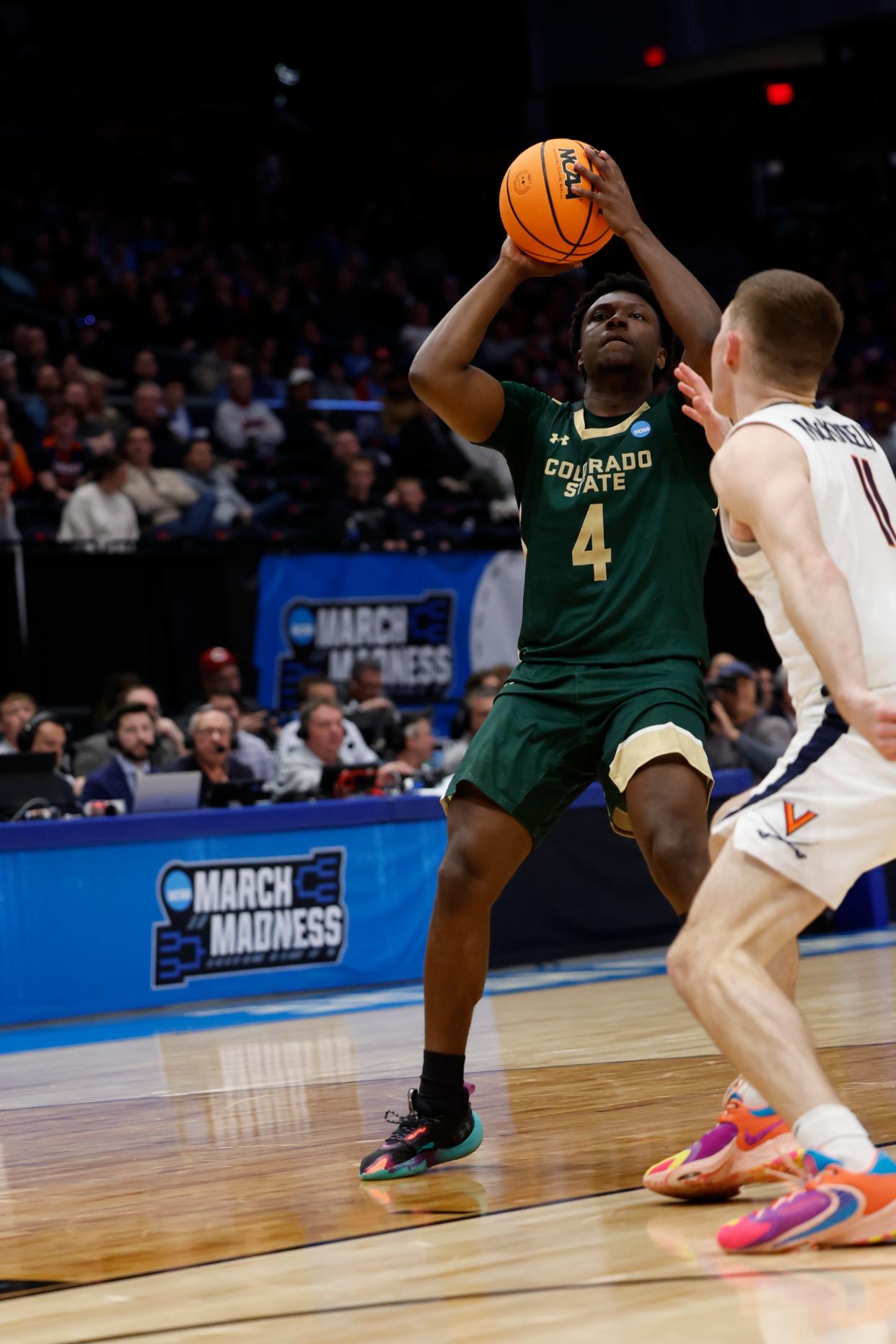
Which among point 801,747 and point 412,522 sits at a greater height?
point 801,747

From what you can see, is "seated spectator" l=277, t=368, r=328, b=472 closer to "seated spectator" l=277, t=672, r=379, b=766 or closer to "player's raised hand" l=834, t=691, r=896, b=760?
"seated spectator" l=277, t=672, r=379, b=766

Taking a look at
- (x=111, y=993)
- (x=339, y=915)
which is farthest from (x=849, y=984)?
(x=111, y=993)

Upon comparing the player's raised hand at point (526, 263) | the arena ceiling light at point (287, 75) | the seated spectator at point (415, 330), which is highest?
the arena ceiling light at point (287, 75)

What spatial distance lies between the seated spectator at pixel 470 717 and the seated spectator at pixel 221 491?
9.83ft

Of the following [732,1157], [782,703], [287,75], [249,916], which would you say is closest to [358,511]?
[782,703]

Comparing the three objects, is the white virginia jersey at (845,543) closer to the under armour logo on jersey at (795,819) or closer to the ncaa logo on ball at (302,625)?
the under armour logo on jersey at (795,819)

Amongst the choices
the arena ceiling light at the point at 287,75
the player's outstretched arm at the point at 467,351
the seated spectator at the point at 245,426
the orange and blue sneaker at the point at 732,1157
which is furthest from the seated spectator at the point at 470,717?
the arena ceiling light at the point at 287,75

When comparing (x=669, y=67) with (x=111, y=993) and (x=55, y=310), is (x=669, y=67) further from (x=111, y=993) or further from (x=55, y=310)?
(x=111, y=993)

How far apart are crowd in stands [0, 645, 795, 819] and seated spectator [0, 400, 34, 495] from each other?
178 cm

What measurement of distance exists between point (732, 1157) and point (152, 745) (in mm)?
7548

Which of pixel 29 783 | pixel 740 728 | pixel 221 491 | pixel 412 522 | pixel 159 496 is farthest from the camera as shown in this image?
pixel 412 522

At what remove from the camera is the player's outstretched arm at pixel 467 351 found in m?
4.61

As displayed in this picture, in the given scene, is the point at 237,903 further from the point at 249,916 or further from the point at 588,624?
the point at 588,624

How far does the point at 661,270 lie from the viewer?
4.36m
